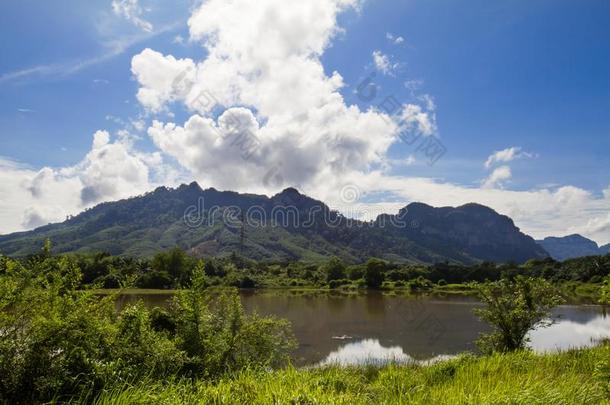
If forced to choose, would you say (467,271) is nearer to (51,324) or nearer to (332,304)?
(332,304)

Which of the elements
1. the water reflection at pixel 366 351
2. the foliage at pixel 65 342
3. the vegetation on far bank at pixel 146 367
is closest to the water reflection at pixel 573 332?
the water reflection at pixel 366 351

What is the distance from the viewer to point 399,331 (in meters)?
43.7

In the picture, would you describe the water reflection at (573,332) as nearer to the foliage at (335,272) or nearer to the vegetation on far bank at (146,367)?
the vegetation on far bank at (146,367)

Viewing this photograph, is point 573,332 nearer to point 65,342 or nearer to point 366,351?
point 366,351

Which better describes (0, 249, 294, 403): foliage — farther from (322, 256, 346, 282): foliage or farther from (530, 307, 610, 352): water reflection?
(322, 256, 346, 282): foliage

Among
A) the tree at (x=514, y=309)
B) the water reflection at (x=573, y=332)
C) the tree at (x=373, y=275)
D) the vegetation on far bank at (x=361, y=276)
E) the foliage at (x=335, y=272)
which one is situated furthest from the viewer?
the foliage at (x=335, y=272)

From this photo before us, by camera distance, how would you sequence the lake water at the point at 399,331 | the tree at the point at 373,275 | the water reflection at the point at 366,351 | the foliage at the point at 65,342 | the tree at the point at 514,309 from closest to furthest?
1. the foliage at the point at 65,342
2. the tree at the point at 514,309
3. the water reflection at the point at 366,351
4. the lake water at the point at 399,331
5. the tree at the point at 373,275

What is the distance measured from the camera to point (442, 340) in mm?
39219

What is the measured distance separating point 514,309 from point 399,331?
21.1 metres

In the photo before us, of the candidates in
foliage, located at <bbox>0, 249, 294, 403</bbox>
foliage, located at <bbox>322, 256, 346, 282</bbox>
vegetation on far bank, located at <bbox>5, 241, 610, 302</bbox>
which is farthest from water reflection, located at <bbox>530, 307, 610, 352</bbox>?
foliage, located at <bbox>322, 256, 346, 282</bbox>

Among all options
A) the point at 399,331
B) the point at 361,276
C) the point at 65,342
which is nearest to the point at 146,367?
the point at 65,342

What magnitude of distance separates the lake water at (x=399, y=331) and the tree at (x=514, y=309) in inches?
146

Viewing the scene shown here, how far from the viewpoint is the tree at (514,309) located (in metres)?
23.4

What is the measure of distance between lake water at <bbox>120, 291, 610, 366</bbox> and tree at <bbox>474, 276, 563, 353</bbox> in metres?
3.70
